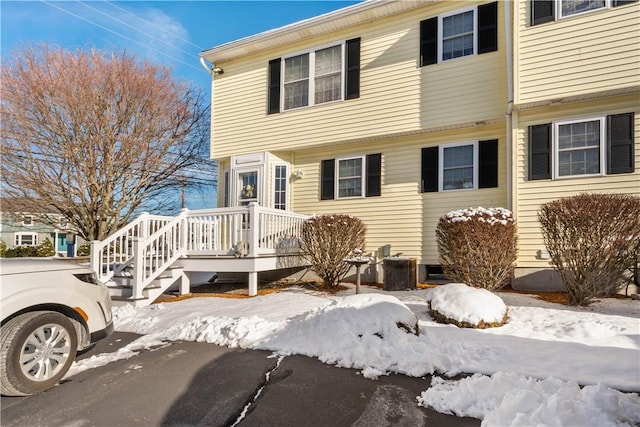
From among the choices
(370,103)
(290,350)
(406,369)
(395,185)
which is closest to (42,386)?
(290,350)

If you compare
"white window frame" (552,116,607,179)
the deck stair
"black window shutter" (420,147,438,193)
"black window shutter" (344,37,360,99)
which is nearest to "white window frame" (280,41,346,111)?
"black window shutter" (344,37,360,99)

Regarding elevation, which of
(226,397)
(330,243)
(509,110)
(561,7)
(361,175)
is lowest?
(226,397)

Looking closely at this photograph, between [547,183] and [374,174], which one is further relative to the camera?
[374,174]

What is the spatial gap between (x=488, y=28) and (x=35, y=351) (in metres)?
9.99

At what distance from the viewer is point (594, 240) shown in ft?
17.9

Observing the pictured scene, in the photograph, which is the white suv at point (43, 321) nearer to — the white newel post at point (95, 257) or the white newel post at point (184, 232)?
the white newel post at point (95, 257)

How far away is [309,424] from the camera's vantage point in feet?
8.64

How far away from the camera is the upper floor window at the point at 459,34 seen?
8.40 m

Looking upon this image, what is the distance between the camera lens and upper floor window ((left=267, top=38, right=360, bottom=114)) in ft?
32.6

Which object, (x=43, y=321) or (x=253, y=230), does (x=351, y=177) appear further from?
(x=43, y=321)

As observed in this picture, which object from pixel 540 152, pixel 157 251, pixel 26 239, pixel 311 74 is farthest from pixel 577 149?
pixel 26 239

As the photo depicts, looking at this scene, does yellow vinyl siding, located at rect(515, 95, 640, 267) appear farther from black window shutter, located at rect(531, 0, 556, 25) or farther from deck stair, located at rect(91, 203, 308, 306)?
deck stair, located at rect(91, 203, 308, 306)

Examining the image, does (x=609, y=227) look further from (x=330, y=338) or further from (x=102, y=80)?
(x=102, y=80)

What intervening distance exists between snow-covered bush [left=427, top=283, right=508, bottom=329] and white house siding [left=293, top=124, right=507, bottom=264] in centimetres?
372
